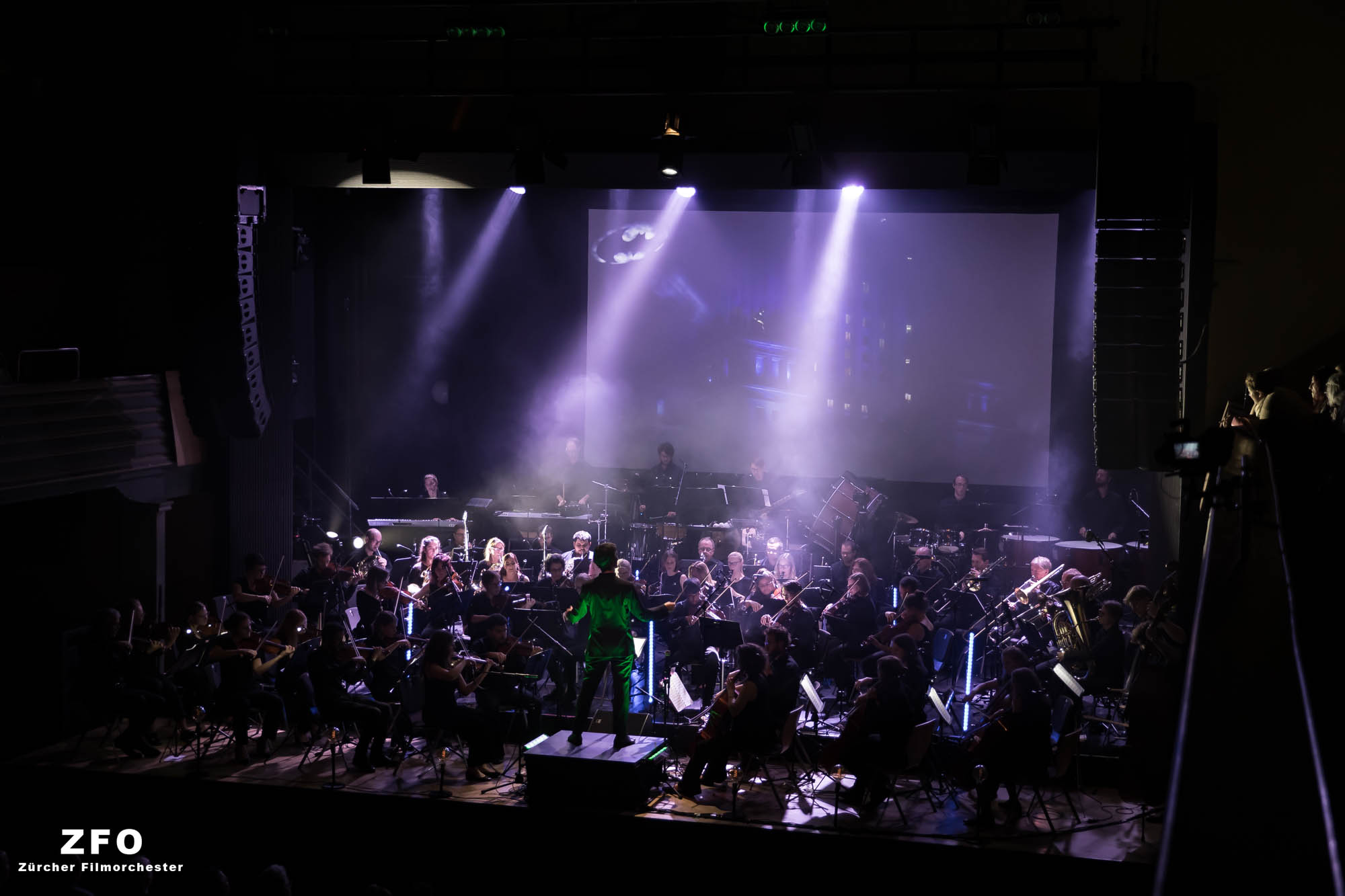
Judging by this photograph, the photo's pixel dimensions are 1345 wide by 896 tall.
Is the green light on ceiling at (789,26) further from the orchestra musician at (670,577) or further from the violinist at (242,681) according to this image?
the violinist at (242,681)

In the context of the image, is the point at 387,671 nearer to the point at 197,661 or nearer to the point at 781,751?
the point at 197,661

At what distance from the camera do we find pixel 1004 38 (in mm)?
11023

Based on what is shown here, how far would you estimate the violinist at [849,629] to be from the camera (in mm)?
10531

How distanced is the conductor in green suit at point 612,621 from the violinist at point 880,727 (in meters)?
1.75

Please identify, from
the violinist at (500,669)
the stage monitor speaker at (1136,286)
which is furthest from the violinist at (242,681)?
the stage monitor speaker at (1136,286)

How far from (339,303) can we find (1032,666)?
11654 mm

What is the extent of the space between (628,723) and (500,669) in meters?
1.33

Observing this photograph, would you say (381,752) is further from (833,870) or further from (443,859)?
(833,870)

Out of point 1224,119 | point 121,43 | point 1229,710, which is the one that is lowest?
point 1229,710

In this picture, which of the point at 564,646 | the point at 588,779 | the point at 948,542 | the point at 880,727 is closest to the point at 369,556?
the point at 564,646

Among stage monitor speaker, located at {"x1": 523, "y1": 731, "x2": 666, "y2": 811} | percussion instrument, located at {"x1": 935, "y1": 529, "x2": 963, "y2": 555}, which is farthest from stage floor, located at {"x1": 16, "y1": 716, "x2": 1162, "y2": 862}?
percussion instrument, located at {"x1": 935, "y1": 529, "x2": 963, "y2": 555}

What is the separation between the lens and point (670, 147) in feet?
36.0

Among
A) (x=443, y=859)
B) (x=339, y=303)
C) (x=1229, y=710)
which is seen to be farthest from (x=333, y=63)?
(x=1229, y=710)

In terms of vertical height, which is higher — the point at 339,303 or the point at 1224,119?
the point at 1224,119
